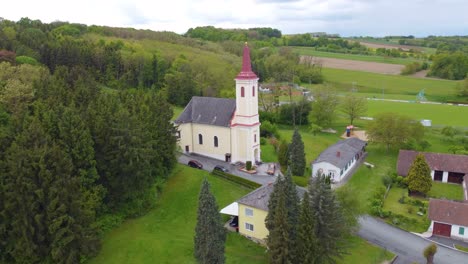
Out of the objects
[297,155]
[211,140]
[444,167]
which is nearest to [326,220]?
[297,155]

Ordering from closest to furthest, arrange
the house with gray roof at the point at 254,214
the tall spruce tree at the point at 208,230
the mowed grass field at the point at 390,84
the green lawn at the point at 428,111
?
the tall spruce tree at the point at 208,230, the house with gray roof at the point at 254,214, the green lawn at the point at 428,111, the mowed grass field at the point at 390,84

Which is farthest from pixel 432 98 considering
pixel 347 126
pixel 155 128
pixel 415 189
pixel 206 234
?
pixel 206 234

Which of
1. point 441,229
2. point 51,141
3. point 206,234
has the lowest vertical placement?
point 441,229

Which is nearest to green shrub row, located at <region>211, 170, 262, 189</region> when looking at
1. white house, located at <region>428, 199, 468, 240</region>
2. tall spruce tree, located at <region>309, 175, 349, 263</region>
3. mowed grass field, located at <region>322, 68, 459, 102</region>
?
tall spruce tree, located at <region>309, 175, 349, 263</region>

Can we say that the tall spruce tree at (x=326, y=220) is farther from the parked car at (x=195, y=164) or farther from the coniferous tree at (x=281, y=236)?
the parked car at (x=195, y=164)

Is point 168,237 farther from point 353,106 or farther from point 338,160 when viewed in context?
point 353,106

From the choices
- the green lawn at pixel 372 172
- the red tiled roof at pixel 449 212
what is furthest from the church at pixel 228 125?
the red tiled roof at pixel 449 212

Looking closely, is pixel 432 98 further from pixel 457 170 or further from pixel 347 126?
pixel 457 170
